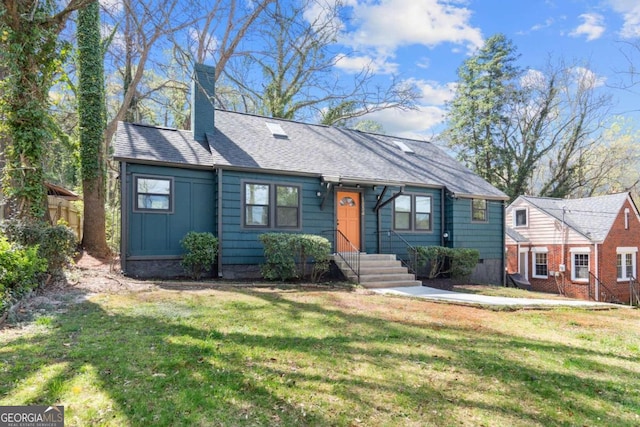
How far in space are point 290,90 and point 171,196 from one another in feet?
43.6

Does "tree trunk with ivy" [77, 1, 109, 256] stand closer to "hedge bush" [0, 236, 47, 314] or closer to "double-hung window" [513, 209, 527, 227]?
"hedge bush" [0, 236, 47, 314]

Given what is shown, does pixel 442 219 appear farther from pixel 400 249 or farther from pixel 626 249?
pixel 626 249

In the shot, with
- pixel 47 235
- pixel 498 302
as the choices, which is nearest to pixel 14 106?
pixel 47 235

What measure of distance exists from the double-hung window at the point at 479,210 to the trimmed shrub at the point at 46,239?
1199 cm

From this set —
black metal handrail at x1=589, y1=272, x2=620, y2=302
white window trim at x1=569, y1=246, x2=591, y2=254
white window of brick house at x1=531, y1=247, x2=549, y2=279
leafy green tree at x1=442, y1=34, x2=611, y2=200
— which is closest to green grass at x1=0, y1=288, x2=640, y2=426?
black metal handrail at x1=589, y1=272, x2=620, y2=302

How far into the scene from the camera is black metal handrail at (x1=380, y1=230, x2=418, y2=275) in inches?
466

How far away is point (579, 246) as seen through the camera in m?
17.4

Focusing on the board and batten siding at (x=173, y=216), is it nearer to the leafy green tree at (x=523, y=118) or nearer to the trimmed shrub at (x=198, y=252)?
the trimmed shrub at (x=198, y=252)

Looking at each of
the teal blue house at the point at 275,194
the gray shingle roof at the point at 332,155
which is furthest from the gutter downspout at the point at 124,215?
the gray shingle roof at the point at 332,155

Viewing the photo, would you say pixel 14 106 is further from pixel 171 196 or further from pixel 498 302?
pixel 498 302

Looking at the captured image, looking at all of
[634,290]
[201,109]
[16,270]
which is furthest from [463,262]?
[634,290]

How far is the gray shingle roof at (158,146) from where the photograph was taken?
356 inches

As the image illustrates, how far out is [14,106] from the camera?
7.46m

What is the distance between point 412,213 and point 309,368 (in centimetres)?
961
